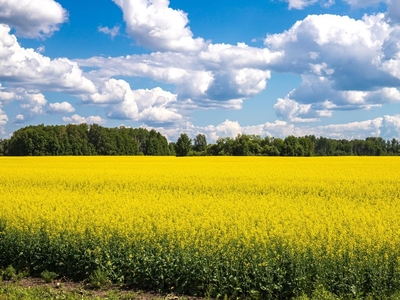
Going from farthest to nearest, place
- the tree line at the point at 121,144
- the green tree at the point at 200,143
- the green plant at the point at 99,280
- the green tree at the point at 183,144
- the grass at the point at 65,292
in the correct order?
the green tree at the point at 200,143, the green tree at the point at 183,144, the tree line at the point at 121,144, the green plant at the point at 99,280, the grass at the point at 65,292

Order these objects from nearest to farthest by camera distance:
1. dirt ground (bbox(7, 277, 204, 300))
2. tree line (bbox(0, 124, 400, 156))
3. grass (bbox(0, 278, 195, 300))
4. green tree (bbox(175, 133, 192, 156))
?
1. grass (bbox(0, 278, 195, 300))
2. dirt ground (bbox(7, 277, 204, 300))
3. tree line (bbox(0, 124, 400, 156))
4. green tree (bbox(175, 133, 192, 156))

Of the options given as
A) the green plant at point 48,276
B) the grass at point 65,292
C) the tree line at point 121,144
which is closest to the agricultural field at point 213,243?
the green plant at point 48,276

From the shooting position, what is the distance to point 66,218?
45.0 ft

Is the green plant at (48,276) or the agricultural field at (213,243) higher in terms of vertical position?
the agricultural field at (213,243)

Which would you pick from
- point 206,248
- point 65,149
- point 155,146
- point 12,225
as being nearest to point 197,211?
point 206,248

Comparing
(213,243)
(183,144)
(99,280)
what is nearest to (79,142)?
(183,144)

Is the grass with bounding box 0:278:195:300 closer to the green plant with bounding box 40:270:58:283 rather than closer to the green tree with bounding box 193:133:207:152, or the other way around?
the green plant with bounding box 40:270:58:283

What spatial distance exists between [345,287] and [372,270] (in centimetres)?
70

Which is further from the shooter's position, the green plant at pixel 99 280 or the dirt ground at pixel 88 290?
the green plant at pixel 99 280

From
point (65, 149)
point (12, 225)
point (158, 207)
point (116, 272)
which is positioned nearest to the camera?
point (116, 272)

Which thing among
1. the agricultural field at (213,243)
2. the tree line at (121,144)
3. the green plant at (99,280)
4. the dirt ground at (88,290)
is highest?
the tree line at (121,144)

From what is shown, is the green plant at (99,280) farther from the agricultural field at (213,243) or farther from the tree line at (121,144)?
the tree line at (121,144)

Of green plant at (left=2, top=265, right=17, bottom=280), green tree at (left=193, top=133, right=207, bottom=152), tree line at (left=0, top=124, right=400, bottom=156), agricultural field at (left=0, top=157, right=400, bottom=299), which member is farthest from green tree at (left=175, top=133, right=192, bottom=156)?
green plant at (left=2, top=265, right=17, bottom=280)

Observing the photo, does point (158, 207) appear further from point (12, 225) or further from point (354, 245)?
point (354, 245)
